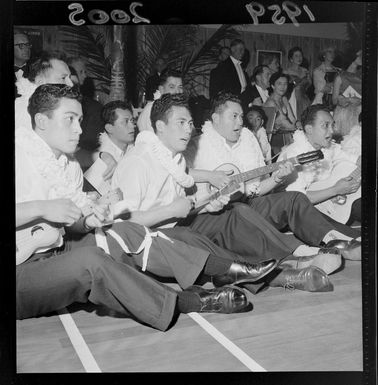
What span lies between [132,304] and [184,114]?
0.87 metres

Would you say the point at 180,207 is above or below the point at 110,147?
below

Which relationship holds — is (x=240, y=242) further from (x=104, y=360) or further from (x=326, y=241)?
(x=104, y=360)

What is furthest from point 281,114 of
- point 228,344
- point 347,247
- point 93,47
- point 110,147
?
point 228,344

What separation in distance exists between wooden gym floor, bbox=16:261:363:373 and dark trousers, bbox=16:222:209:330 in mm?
69

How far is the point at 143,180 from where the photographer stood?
2.63 m

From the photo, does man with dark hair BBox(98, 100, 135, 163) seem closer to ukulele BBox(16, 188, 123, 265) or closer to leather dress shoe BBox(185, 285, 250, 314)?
ukulele BBox(16, 188, 123, 265)

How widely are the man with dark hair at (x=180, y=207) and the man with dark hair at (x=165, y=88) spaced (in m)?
0.02

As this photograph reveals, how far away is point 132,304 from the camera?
2.56 meters

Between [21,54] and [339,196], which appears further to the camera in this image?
[339,196]

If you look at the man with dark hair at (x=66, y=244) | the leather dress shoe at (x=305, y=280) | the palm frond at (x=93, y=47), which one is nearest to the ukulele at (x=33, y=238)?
the man with dark hair at (x=66, y=244)

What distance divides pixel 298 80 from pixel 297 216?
0.62m

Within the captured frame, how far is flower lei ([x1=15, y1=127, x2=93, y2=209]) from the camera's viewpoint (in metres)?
2.57

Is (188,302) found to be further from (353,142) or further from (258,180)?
(353,142)

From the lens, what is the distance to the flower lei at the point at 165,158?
2.63m
